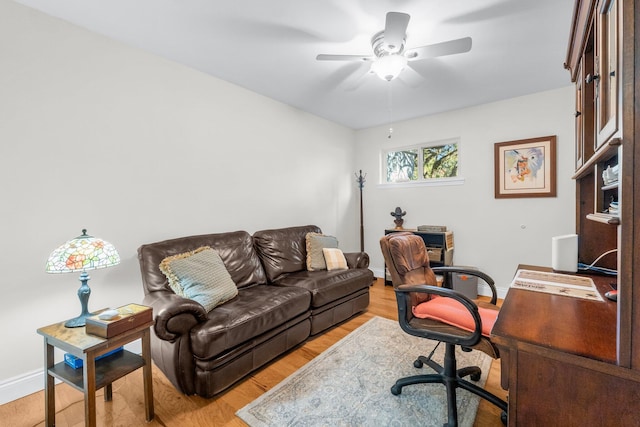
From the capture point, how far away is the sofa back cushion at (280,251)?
3.00 m

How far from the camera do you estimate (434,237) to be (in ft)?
12.8

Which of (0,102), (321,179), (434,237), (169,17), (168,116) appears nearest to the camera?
(0,102)

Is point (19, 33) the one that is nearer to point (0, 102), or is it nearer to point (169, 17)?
point (0, 102)

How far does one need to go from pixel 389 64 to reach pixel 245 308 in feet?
6.74

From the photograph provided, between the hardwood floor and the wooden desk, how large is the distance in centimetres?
91

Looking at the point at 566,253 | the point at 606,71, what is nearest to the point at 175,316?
the point at 606,71

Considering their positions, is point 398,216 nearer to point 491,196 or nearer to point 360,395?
point 491,196

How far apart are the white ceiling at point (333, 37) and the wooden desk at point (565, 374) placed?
1933 millimetres

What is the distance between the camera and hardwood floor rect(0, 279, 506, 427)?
1.62 metres

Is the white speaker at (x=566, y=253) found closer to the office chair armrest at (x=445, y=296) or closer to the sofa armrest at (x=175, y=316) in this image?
the office chair armrest at (x=445, y=296)

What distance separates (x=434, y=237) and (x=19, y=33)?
4336 millimetres

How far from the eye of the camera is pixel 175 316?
1723mm

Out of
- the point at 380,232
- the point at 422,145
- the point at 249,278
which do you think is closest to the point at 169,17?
the point at 249,278

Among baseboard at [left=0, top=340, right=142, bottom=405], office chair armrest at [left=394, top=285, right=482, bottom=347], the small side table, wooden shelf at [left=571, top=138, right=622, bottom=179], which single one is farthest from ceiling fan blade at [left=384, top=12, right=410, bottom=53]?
baseboard at [left=0, top=340, right=142, bottom=405]
